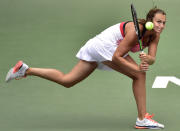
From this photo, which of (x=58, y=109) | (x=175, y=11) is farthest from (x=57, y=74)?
(x=175, y=11)

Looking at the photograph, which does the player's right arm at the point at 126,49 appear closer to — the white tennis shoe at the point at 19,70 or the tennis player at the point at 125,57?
the tennis player at the point at 125,57

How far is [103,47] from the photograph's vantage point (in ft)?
21.9

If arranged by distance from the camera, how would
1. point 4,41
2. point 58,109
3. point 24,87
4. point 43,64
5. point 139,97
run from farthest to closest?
point 4,41
point 43,64
point 24,87
point 58,109
point 139,97

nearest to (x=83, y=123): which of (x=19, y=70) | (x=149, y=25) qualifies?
(x=19, y=70)

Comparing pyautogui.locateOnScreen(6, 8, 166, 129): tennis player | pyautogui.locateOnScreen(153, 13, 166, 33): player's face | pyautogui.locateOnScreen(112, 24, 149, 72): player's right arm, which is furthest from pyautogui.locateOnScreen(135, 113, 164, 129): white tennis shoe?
pyautogui.locateOnScreen(153, 13, 166, 33): player's face

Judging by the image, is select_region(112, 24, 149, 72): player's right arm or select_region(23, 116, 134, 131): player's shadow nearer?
select_region(112, 24, 149, 72): player's right arm

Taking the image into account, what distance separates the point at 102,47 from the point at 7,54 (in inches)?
124

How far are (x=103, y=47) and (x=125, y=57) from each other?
26 centimetres

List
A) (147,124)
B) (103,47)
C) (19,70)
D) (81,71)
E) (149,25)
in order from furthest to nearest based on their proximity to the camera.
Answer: (19,70) → (81,71) → (103,47) → (147,124) → (149,25)

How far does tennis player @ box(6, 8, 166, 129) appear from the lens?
6.36 metres

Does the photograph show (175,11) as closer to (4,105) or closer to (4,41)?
(4,41)

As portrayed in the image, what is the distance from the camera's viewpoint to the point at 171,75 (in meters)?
8.58

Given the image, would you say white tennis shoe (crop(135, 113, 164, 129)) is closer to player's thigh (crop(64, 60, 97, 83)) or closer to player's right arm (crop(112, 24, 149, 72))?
player's right arm (crop(112, 24, 149, 72))

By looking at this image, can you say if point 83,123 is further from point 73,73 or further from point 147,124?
point 147,124
